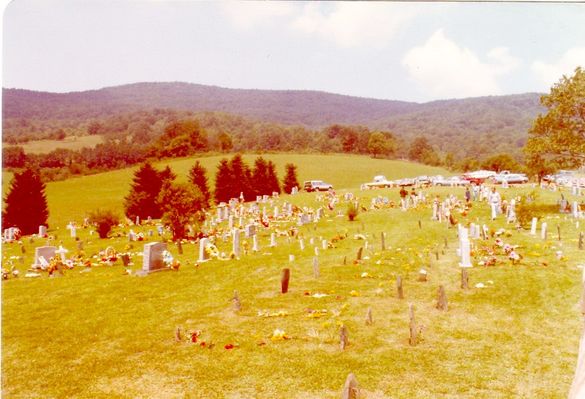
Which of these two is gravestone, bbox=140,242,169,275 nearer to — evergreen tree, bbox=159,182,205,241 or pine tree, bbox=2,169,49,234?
evergreen tree, bbox=159,182,205,241

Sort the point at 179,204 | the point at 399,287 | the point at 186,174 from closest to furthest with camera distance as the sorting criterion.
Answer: the point at 399,287 < the point at 179,204 < the point at 186,174

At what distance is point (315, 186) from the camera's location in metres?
54.1

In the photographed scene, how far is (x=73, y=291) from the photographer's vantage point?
15.9 metres

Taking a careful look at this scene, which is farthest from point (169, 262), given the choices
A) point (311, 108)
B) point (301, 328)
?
point (311, 108)

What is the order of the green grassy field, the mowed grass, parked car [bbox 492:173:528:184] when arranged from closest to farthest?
the green grassy field → the mowed grass → parked car [bbox 492:173:528:184]

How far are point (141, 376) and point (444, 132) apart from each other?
53093 mm

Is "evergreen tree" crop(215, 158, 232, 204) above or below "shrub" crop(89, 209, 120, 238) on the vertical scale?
above

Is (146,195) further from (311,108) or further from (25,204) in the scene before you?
(311,108)

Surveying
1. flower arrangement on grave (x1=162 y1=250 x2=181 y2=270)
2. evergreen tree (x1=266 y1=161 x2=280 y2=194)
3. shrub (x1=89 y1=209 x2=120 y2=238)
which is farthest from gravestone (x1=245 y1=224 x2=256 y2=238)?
evergreen tree (x1=266 y1=161 x2=280 y2=194)

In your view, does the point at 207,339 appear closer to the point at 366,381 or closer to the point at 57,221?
the point at 366,381

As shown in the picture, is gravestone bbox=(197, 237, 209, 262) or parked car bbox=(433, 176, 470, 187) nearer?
gravestone bbox=(197, 237, 209, 262)

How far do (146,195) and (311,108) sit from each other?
6975cm

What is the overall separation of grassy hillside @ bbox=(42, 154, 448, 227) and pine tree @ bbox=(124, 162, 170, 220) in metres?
2.76

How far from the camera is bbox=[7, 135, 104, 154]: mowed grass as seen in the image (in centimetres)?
3547
